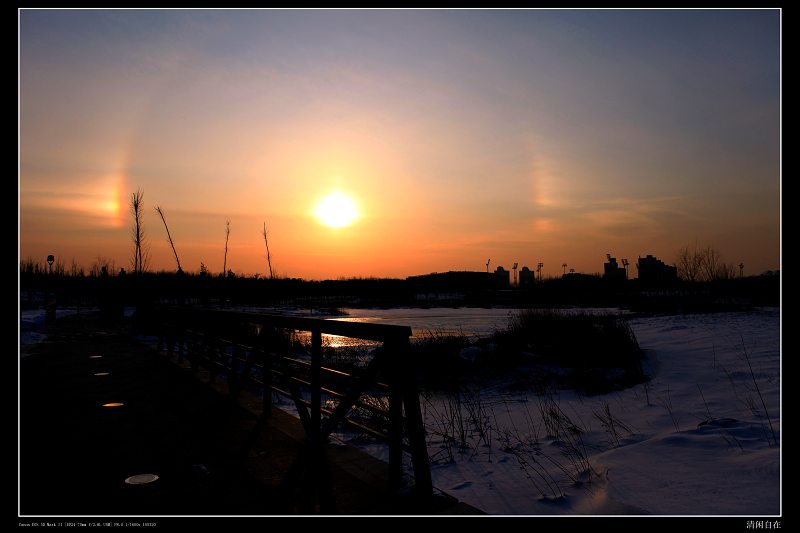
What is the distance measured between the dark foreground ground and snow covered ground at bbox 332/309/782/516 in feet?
3.58

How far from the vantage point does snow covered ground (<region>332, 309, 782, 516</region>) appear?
15.8ft

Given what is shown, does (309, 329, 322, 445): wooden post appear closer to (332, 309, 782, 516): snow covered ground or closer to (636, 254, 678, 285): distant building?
(332, 309, 782, 516): snow covered ground

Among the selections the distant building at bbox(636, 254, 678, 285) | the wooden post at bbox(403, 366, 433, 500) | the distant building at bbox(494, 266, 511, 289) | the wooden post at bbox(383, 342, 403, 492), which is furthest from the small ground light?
the distant building at bbox(494, 266, 511, 289)

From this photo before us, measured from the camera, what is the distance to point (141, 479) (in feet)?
16.3

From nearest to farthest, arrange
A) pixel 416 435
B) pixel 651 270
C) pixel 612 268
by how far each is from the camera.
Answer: pixel 416 435
pixel 651 270
pixel 612 268

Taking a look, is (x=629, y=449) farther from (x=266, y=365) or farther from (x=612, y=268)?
(x=612, y=268)

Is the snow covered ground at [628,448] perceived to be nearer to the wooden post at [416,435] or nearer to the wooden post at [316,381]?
the wooden post at [416,435]

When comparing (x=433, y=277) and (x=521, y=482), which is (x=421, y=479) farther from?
(x=433, y=277)

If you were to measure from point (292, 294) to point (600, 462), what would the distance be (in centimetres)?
8380

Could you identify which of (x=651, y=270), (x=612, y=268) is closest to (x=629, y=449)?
(x=651, y=270)

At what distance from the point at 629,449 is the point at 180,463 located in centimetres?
499

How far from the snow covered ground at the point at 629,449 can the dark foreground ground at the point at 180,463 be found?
3.58 feet

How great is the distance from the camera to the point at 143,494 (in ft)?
15.1

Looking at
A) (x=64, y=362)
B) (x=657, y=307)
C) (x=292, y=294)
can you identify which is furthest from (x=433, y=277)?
(x=64, y=362)
